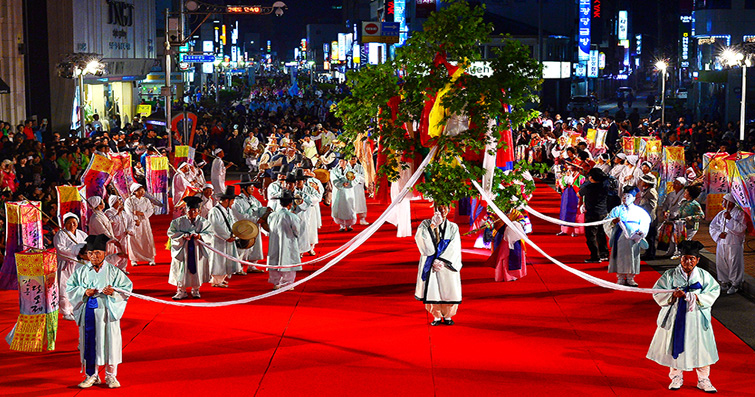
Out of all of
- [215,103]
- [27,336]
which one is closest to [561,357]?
[27,336]

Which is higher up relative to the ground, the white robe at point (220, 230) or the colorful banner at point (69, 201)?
the colorful banner at point (69, 201)

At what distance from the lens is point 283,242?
42.8ft

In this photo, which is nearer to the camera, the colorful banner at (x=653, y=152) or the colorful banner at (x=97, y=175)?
the colorful banner at (x=97, y=175)

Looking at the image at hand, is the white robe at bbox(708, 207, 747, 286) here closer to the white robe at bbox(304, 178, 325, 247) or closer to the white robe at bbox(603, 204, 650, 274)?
the white robe at bbox(603, 204, 650, 274)

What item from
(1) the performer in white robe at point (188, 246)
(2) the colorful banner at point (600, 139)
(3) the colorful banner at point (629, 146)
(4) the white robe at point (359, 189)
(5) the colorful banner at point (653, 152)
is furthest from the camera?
(2) the colorful banner at point (600, 139)

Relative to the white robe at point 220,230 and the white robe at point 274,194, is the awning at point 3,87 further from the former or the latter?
the white robe at point 220,230

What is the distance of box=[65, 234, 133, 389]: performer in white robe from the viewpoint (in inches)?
334

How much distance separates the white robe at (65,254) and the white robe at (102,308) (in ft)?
7.80

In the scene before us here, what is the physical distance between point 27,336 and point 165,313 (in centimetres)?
221

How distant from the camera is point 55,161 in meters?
19.5

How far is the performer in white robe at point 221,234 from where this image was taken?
13109 mm

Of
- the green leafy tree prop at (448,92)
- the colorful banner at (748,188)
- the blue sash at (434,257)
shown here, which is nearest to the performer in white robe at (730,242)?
the colorful banner at (748,188)

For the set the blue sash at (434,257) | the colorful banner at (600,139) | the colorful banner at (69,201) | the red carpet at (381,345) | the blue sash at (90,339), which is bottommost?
the red carpet at (381,345)

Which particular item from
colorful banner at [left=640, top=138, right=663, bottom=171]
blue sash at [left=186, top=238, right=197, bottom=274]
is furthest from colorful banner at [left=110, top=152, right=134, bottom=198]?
colorful banner at [left=640, top=138, right=663, bottom=171]
